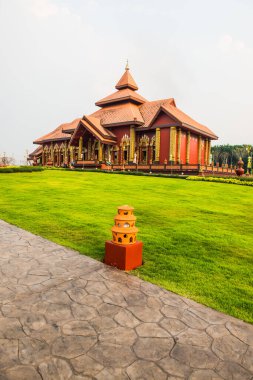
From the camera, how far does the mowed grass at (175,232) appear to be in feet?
12.2

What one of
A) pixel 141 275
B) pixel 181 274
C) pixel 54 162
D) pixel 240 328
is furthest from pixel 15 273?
pixel 54 162

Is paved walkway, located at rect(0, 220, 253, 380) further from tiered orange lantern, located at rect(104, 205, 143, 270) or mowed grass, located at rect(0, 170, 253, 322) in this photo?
mowed grass, located at rect(0, 170, 253, 322)

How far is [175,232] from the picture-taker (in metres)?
Result: 5.89

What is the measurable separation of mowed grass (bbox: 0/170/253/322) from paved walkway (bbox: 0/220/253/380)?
43 cm

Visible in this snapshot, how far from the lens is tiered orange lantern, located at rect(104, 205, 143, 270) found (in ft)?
13.8

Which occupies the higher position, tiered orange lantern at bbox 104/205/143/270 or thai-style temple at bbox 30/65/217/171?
thai-style temple at bbox 30/65/217/171

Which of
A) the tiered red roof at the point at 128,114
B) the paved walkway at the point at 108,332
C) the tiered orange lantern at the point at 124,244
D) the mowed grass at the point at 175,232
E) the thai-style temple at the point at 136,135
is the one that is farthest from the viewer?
the tiered red roof at the point at 128,114

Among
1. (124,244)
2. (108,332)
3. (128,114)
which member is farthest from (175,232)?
(128,114)

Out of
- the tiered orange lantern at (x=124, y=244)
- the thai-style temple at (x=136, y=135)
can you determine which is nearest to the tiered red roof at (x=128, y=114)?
the thai-style temple at (x=136, y=135)

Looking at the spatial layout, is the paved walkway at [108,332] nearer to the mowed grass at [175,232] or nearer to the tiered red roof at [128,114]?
the mowed grass at [175,232]

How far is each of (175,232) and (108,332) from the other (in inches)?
139

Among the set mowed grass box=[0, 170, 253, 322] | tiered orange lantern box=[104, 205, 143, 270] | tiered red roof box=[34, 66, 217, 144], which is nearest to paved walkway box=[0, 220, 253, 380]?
tiered orange lantern box=[104, 205, 143, 270]

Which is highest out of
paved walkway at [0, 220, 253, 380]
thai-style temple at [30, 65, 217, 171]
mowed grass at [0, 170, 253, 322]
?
thai-style temple at [30, 65, 217, 171]

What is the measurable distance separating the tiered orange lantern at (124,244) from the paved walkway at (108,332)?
271 millimetres
